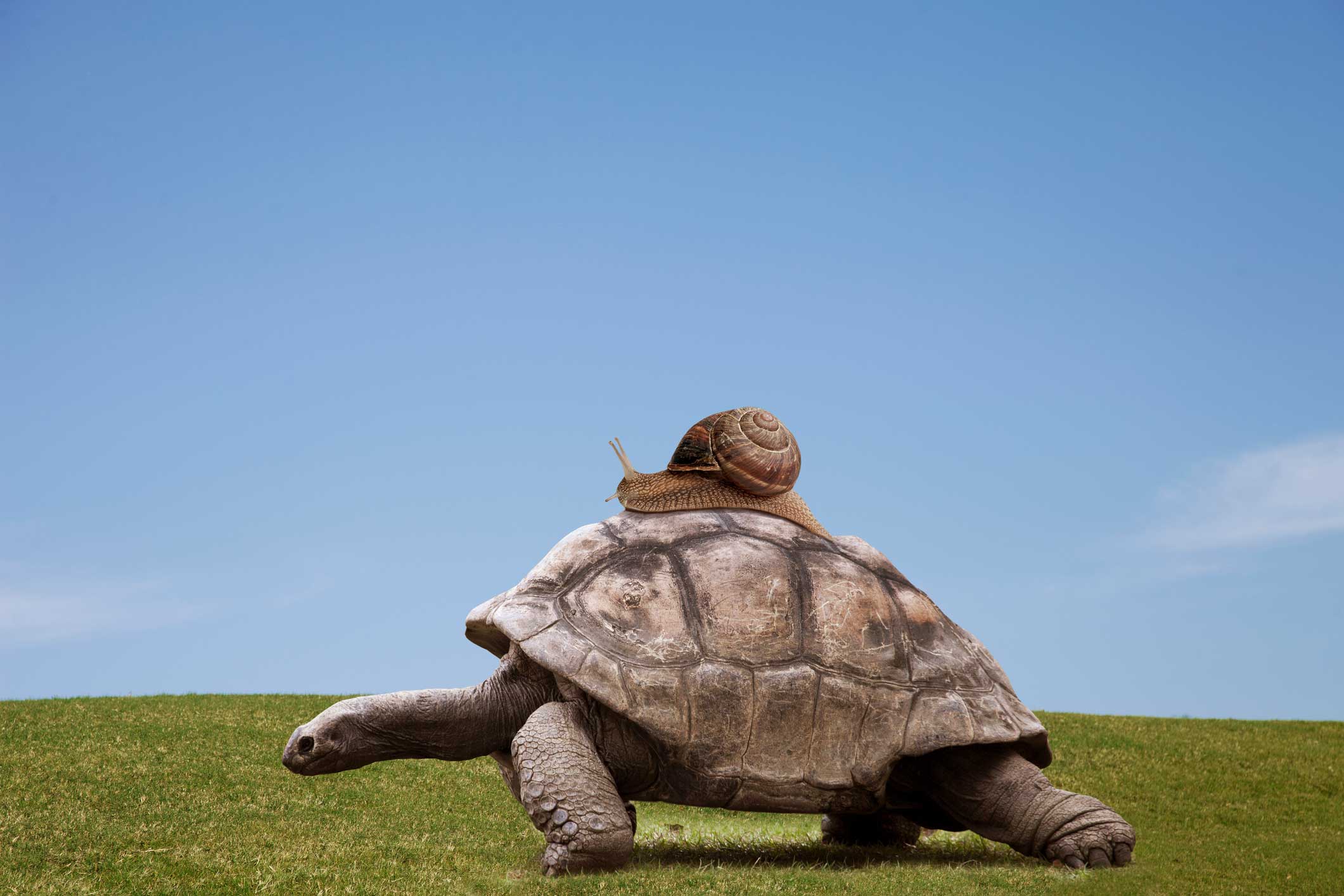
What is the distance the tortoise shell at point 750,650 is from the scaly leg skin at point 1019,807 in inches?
12.9

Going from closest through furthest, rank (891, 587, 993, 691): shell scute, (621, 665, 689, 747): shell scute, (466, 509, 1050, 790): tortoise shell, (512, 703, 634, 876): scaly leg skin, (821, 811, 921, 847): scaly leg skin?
(512, 703, 634, 876): scaly leg skin → (621, 665, 689, 747): shell scute → (466, 509, 1050, 790): tortoise shell → (891, 587, 993, 691): shell scute → (821, 811, 921, 847): scaly leg skin

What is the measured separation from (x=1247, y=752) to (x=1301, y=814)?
242cm

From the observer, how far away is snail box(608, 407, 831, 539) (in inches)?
332

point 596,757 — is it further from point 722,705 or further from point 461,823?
point 461,823

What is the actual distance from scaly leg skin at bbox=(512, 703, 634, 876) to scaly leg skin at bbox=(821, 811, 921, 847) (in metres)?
3.26

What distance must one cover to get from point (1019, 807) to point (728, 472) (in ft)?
11.0

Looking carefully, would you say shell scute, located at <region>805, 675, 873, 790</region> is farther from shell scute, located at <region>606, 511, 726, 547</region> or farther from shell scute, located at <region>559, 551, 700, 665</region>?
shell scute, located at <region>606, 511, 726, 547</region>

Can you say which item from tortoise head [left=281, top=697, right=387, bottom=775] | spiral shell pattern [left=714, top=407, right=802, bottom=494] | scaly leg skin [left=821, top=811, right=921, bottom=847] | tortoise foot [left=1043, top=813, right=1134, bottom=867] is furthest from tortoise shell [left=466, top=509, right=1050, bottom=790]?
scaly leg skin [left=821, top=811, right=921, bottom=847]

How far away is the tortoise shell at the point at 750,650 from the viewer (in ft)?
24.0

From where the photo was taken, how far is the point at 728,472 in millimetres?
8523

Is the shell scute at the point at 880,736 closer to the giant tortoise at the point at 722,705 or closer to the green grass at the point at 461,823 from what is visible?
the giant tortoise at the point at 722,705

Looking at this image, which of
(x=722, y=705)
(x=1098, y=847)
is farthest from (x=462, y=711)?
(x=1098, y=847)

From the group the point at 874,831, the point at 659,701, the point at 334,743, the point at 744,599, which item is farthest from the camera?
the point at 874,831

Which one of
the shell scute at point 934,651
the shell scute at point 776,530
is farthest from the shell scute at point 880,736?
the shell scute at point 776,530
